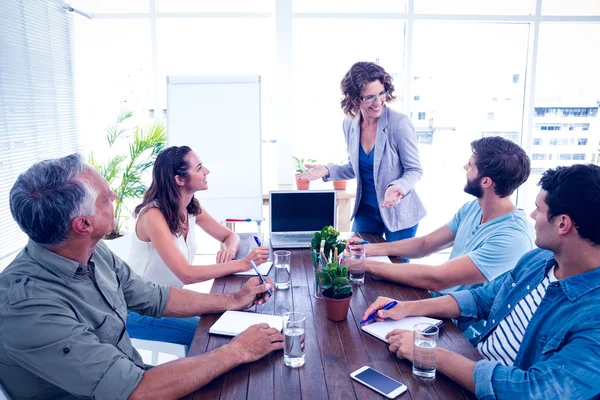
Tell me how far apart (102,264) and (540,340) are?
1351 mm

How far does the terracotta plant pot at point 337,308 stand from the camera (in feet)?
4.89

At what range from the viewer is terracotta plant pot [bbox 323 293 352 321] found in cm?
149

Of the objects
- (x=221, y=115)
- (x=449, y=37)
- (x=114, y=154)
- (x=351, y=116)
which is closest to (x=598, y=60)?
(x=449, y=37)

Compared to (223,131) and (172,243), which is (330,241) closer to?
(172,243)

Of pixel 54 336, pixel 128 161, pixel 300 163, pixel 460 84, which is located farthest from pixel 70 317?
pixel 460 84

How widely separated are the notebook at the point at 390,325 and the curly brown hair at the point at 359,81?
155 centimetres

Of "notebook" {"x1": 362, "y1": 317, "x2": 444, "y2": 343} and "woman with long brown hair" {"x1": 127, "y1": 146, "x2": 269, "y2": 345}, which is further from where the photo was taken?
"woman with long brown hair" {"x1": 127, "y1": 146, "x2": 269, "y2": 345}

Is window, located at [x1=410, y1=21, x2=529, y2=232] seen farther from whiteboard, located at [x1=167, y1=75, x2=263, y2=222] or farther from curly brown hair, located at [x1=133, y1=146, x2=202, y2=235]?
curly brown hair, located at [x1=133, y1=146, x2=202, y2=235]

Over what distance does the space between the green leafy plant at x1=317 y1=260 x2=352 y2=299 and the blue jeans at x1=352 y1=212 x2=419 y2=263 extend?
135 cm

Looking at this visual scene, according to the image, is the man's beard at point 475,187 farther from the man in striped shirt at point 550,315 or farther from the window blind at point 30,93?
the window blind at point 30,93

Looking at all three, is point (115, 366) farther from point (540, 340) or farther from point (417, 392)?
point (540, 340)

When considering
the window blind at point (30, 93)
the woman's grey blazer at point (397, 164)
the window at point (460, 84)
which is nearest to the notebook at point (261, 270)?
the woman's grey blazer at point (397, 164)

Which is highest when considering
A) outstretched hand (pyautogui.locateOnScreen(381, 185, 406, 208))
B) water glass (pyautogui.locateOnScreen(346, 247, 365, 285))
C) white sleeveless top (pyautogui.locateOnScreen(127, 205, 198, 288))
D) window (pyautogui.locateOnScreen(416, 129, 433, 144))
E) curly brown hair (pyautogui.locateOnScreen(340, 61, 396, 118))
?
curly brown hair (pyautogui.locateOnScreen(340, 61, 396, 118))

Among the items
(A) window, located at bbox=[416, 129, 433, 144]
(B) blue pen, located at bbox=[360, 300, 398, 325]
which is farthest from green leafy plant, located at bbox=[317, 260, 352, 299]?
(A) window, located at bbox=[416, 129, 433, 144]
